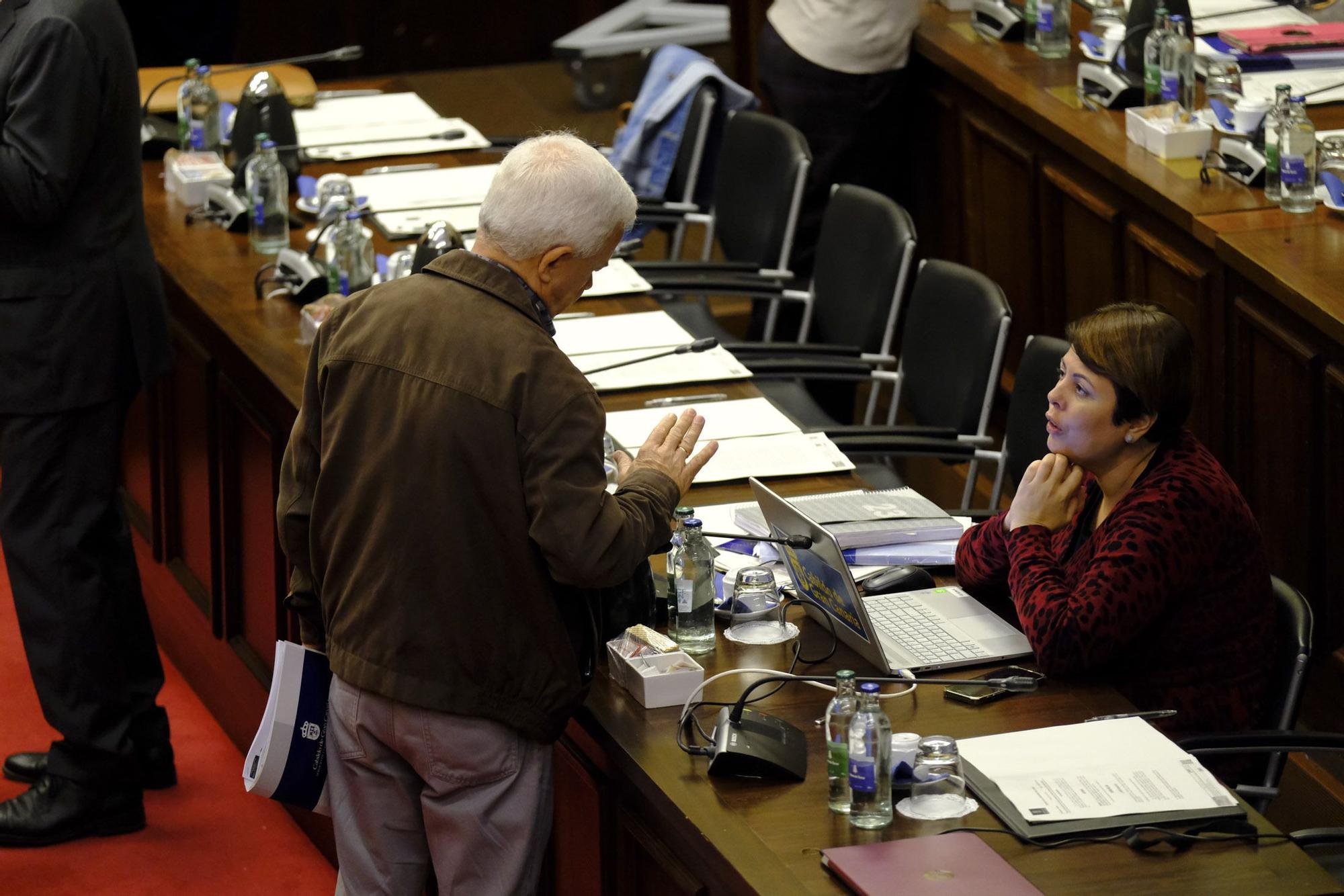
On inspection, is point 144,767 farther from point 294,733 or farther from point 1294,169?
point 1294,169

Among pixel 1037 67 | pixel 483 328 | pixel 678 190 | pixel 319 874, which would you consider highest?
pixel 483 328

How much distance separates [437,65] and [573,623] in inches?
268

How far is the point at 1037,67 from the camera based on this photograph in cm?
522

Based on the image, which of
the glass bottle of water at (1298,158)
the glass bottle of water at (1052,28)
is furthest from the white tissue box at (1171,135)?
the glass bottle of water at (1052,28)

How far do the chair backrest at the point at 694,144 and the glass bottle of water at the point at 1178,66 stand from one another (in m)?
1.22

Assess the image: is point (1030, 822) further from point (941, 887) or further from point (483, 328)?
point (483, 328)

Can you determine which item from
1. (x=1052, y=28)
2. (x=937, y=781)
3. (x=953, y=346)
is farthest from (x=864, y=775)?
(x=1052, y=28)

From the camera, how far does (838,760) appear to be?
2238 mm

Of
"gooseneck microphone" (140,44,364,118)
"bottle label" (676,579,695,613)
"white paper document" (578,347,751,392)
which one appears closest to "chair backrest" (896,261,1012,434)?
"white paper document" (578,347,751,392)

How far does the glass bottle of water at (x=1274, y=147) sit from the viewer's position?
4.11 metres

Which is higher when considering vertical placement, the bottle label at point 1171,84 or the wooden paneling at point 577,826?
the bottle label at point 1171,84

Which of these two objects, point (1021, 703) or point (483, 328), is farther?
point (1021, 703)

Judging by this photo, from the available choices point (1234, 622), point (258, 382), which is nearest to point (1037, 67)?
point (258, 382)

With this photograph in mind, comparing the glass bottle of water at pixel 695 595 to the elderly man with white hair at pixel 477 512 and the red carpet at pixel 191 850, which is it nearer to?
the elderly man with white hair at pixel 477 512
